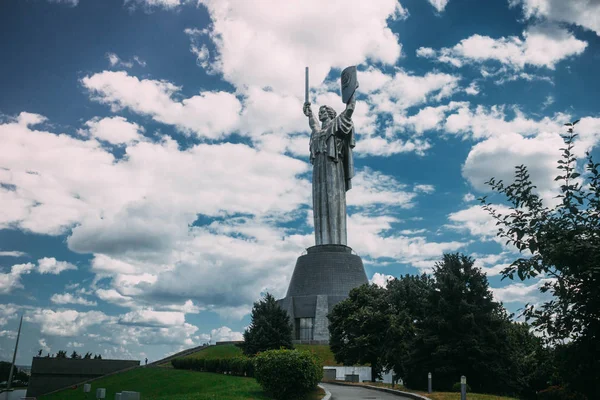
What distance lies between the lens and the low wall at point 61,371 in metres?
38.5

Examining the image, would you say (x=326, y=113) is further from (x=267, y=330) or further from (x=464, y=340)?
(x=464, y=340)

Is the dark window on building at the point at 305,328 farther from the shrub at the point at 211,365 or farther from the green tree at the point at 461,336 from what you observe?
the green tree at the point at 461,336

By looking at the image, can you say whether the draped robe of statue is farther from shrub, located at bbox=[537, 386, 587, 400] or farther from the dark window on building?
shrub, located at bbox=[537, 386, 587, 400]

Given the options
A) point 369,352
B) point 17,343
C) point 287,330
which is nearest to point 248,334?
point 287,330

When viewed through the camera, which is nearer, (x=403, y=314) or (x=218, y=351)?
(x=403, y=314)

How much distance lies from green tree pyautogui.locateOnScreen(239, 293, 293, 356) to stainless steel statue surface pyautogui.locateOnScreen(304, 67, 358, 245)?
20.9m

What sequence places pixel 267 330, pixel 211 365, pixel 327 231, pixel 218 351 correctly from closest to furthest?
pixel 267 330 < pixel 211 365 < pixel 218 351 < pixel 327 231

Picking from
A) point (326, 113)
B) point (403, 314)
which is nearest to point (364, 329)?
point (403, 314)

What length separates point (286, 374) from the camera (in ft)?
50.1

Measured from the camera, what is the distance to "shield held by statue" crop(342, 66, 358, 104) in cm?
4881

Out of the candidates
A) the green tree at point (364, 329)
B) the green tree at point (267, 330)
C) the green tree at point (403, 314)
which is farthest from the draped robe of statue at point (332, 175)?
the green tree at point (267, 330)

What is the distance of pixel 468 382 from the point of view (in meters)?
19.2

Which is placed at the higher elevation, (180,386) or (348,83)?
(348,83)

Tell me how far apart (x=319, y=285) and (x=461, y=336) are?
27790mm
